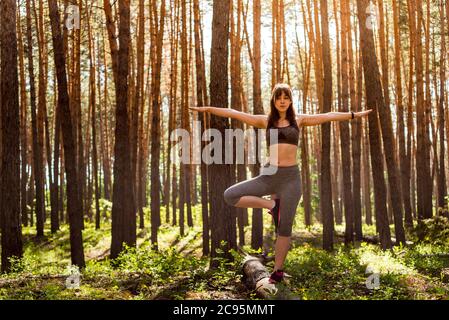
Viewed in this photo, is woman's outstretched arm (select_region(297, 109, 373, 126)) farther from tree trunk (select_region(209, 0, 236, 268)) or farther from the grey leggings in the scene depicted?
tree trunk (select_region(209, 0, 236, 268))

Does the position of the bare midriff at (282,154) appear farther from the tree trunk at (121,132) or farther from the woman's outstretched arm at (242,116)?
the tree trunk at (121,132)

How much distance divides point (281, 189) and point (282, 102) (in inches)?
33.8

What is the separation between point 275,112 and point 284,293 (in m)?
1.76

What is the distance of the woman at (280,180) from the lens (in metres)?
4.95

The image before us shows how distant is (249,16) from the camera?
18625 millimetres

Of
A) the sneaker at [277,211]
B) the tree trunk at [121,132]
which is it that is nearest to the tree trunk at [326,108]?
the tree trunk at [121,132]

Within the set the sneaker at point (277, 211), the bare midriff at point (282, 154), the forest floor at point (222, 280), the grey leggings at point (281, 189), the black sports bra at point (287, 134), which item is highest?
the black sports bra at point (287, 134)

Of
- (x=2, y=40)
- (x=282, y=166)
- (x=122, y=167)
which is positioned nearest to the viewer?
(x=282, y=166)

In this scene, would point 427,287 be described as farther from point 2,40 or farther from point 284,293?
point 2,40

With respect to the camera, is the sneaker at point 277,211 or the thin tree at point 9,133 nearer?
the sneaker at point 277,211

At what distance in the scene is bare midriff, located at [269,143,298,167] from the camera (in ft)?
16.2

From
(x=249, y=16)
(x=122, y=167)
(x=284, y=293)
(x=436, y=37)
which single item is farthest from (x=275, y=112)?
(x=436, y=37)

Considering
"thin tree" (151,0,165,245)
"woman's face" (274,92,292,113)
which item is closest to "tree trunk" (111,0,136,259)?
"thin tree" (151,0,165,245)

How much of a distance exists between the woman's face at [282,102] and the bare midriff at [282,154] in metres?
0.36
